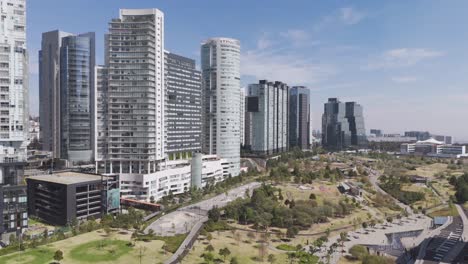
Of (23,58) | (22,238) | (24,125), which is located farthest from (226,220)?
(23,58)

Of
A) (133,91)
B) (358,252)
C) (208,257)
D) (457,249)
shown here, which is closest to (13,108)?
(133,91)

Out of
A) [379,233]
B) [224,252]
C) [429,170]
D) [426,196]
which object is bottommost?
[379,233]

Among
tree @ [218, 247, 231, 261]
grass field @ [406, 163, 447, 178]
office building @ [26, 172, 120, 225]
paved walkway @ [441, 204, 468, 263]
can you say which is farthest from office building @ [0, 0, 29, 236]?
grass field @ [406, 163, 447, 178]

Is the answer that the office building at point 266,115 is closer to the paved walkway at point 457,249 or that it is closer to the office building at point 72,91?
the office building at point 72,91

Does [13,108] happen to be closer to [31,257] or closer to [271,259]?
[31,257]

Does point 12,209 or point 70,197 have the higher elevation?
point 70,197

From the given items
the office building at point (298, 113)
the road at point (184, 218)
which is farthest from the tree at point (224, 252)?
the office building at point (298, 113)
